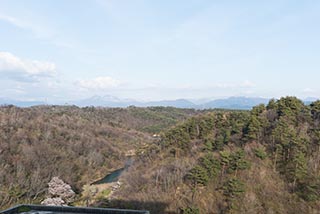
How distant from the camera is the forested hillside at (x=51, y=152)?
2647 centimetres

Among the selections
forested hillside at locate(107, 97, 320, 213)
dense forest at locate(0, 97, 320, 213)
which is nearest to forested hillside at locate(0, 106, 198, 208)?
dense forest at locate(0, 97, 320, 213)

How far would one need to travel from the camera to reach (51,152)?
1359 inches

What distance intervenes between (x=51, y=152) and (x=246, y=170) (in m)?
25.8

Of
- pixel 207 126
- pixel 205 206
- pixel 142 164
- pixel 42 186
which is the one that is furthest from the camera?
pixel 42 186

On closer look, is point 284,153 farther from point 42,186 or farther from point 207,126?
point 42,186

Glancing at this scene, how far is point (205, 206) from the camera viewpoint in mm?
15461

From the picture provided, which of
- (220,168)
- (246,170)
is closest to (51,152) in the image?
(220,168)

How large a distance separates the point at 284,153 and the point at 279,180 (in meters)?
1.73

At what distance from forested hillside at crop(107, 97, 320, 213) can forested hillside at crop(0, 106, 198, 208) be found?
11.1 metres

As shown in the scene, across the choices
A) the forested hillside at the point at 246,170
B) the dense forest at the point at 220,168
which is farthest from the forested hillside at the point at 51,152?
the forested hillside at the point at 246,170

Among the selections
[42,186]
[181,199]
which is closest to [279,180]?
[181,199]

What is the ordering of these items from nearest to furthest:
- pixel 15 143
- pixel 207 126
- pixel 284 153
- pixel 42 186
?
pixel 284 153 → pixel 207 126 → pixel 42 186 → pixel 15 143

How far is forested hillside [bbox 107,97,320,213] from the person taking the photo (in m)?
14.5

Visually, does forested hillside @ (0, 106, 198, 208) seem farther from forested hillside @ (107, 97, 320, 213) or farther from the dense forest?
forested hillside @ (107, 97, 320, 213)
